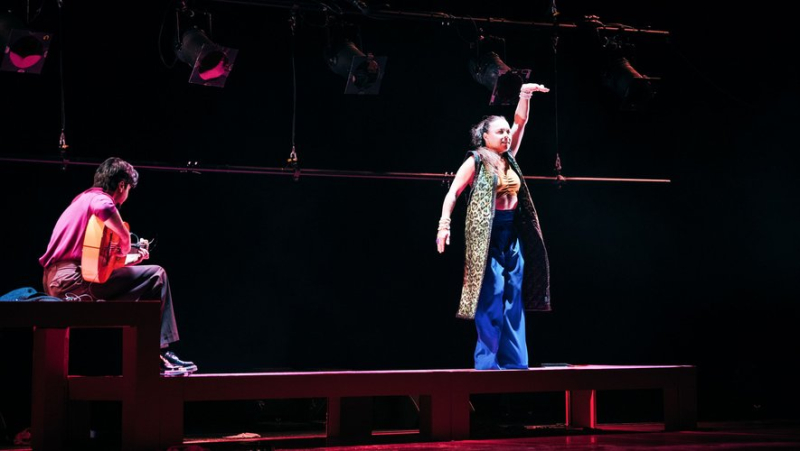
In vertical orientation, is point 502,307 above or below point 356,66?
below

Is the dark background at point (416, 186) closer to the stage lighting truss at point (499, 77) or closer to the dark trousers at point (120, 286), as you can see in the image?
the stage lighting truss at point (499, 77)

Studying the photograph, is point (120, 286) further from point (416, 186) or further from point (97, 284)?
point (416, 186)

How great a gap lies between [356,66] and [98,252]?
1.93 meters

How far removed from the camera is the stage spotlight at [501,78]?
5766mm

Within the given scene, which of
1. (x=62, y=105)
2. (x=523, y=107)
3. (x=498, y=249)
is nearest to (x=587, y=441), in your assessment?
(x=498, y=249)

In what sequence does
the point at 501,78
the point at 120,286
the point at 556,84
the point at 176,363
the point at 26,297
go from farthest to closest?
the point at 556,84, the point at 501,78, the point at 120,286, the point at 176,363, the point at 26,297

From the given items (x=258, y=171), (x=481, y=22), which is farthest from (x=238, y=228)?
(x=481, y=22)

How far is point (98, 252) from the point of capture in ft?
14.4

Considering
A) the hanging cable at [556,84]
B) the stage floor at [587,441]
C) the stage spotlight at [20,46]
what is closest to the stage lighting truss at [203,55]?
the stage spotlight at [20,46]

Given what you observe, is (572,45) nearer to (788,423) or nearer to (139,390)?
(788,423)

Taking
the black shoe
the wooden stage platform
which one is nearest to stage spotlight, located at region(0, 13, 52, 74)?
the wooden stage platform

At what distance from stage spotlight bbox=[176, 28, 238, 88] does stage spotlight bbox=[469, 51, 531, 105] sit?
1.56m

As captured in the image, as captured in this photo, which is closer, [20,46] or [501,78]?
[20,46]

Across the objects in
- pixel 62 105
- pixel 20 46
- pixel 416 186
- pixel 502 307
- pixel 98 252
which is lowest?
pixel 502 307
